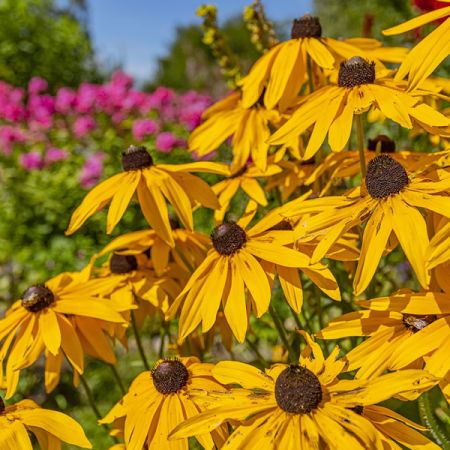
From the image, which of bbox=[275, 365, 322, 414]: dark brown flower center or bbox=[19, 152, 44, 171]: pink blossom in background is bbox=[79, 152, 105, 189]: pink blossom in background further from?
bbox=[275, 365, 322, 414]: dark brown flower center

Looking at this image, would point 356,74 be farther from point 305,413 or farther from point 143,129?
point 143,129

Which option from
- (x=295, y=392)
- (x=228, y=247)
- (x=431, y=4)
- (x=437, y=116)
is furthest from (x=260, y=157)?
(x=295, y=392)

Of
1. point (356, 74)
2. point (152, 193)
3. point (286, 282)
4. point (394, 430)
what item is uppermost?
point (356, 74)

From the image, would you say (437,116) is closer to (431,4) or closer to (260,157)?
(260,157)

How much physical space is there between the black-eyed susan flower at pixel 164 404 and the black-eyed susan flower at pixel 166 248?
0.41 metres

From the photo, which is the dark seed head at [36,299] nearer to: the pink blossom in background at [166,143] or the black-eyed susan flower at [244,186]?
the black-eyed susan flower at [244,186]

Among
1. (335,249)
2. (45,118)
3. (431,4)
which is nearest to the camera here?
(335,249)

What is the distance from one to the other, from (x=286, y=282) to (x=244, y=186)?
49 centimetres

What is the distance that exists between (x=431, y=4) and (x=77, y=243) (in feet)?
10.4

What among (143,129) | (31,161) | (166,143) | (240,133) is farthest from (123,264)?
(31,161)

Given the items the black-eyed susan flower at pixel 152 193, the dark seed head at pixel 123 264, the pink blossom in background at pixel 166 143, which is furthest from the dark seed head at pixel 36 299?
the pink blossom in background at pixel 166 143

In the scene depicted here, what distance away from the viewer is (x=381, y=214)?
108cm

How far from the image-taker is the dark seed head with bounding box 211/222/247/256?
1.29 metres

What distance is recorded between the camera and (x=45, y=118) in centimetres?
497
